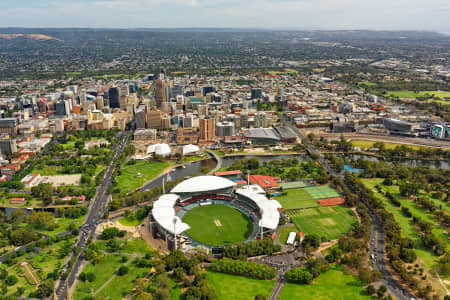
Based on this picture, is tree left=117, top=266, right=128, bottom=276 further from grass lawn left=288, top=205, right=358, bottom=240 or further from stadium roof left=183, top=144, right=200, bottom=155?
stadium roof left=183, top=144, right=200, bottom=155

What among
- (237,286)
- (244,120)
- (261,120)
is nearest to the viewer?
(237,286)

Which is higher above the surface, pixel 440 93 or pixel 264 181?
pixel 440 93

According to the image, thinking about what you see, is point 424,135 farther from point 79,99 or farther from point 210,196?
point 79,99

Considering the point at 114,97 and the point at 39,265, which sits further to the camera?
the point at 114,97

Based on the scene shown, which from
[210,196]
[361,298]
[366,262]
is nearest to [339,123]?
[210,196]

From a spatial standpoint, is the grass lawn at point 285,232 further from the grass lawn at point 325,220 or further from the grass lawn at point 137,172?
the grass lawn at point 137,172

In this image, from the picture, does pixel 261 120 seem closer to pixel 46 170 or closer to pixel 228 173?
pixel 228 173

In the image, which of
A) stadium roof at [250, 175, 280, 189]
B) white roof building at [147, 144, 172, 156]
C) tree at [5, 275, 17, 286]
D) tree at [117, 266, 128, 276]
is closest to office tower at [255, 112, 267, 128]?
white roof building at [147, 144, 172, 156]

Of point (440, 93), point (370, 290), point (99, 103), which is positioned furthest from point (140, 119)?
point (440, 93)
